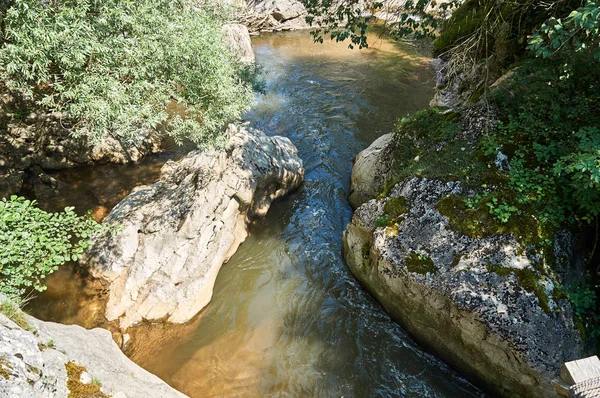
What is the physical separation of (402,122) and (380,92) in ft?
30.4

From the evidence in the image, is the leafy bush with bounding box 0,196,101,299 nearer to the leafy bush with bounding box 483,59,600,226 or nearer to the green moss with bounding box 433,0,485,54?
the leafy bush with bounding box 483,59,600,226

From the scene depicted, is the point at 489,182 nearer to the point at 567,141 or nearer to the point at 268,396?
the point at 567,141

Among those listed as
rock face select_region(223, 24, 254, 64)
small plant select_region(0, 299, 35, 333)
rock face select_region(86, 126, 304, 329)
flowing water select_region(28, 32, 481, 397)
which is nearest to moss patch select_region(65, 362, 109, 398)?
small plant select_region(0, 299, 35, 333)

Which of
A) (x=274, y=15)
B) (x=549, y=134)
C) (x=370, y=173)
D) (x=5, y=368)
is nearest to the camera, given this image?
(x=5, y=368)

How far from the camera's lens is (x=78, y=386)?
329 centimetres

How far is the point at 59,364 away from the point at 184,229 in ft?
15.3

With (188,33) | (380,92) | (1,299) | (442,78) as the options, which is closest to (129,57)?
(188,33)

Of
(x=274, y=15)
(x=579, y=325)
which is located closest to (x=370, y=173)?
(x=579, y=325)

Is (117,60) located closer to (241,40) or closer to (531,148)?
(531,148)

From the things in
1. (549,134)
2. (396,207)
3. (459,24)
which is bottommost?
(396,207)

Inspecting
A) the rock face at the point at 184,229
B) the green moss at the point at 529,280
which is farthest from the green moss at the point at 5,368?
the green moss at the point at 529,280

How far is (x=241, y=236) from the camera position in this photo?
29.8 feet

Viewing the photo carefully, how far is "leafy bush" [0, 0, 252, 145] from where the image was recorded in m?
4.84

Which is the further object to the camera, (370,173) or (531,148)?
(370,173)
